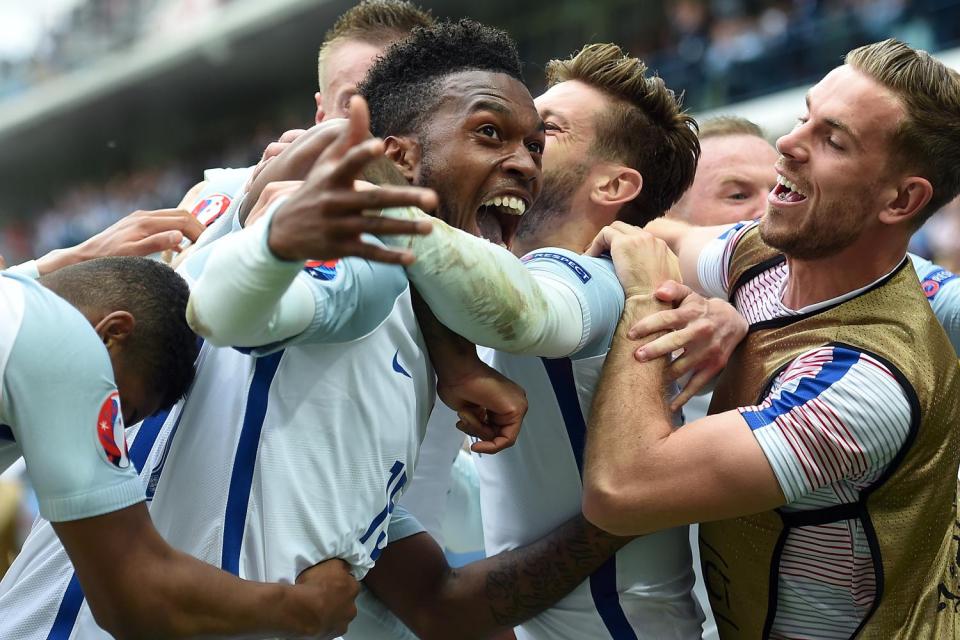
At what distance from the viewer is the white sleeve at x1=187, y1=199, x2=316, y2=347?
69.4 inches

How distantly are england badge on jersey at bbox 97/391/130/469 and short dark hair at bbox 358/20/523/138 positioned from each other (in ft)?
3.15

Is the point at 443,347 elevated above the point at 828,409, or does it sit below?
above

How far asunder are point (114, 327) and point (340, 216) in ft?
2.18

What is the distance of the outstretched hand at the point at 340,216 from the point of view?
67.3 inches

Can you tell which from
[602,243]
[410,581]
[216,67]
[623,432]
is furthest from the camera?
[216,67]

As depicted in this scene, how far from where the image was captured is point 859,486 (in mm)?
2510

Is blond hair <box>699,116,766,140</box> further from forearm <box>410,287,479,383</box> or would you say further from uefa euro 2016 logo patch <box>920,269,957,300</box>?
forearm <box>410,287,479,383</box>

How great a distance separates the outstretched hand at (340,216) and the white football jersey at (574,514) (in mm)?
965

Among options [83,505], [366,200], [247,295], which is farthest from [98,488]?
[366,200]

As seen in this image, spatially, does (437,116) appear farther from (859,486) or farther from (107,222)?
(107,222)

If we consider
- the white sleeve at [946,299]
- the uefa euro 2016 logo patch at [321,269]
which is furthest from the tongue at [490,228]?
the white sleeve at [946,299]

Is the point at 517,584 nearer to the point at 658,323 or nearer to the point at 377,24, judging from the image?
the point at 658,323

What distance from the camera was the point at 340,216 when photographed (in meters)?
1.72

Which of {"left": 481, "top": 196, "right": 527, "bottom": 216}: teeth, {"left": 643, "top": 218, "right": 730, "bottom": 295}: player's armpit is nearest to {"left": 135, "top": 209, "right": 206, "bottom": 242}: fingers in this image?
{"left": 481, "top": 196, "right": 527, "bottom": 216}: teeth
